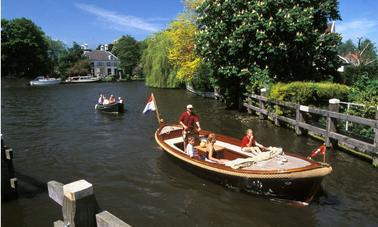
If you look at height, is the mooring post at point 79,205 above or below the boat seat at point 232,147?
above

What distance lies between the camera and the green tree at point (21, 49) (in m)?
71.2

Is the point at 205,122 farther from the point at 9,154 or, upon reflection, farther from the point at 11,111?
the point at 11,111

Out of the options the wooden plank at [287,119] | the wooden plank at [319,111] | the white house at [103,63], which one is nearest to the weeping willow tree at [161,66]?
the wooden plank at [287,119]

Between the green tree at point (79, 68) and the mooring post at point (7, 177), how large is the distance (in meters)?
80.1

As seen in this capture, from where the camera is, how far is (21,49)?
7256cm

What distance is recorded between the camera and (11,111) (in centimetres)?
2734

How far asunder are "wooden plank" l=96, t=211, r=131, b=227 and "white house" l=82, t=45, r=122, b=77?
97062 millimetres

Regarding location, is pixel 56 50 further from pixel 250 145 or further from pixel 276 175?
pixel 276 175

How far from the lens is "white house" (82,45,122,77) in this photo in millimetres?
100875

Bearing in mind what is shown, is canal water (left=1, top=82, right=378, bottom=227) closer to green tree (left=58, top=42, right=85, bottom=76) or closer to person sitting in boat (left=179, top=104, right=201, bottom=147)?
person sitting in boat (left=179, top=104, right=201, bottom=147)

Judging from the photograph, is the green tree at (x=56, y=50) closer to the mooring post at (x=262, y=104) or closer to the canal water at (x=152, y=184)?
the mooring post at (x=262, y=104)

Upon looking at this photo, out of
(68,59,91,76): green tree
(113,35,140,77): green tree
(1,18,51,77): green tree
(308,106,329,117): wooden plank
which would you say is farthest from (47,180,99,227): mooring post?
(113,35,140,77): green tree

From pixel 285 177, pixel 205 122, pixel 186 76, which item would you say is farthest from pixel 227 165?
pixel 186 76

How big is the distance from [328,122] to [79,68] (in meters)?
79.4
